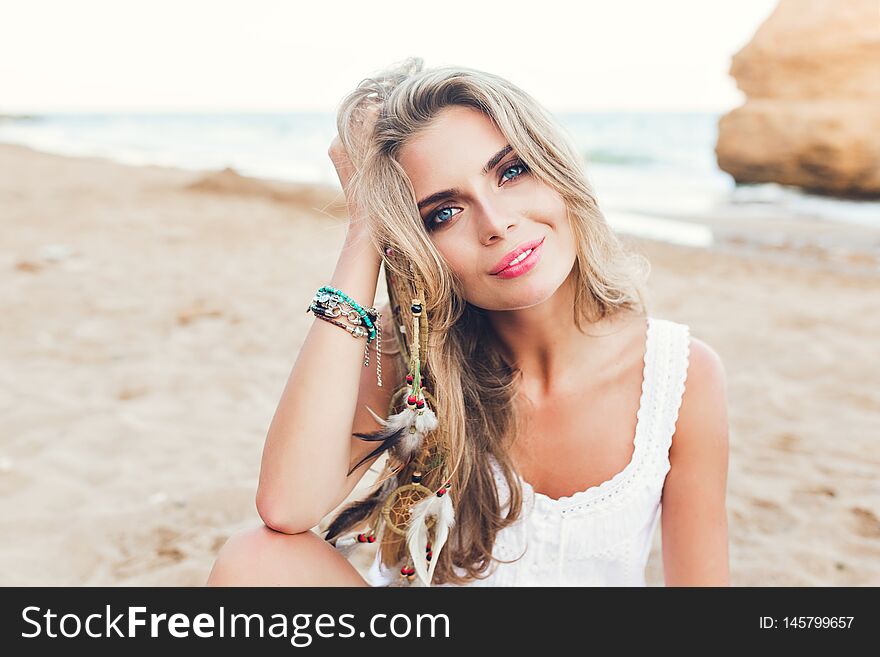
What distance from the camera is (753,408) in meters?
4.09

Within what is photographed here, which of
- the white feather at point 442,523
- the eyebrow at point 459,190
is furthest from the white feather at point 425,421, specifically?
the eyebrow at point 459,190

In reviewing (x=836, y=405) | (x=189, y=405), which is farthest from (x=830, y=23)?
(x=189, y=405)

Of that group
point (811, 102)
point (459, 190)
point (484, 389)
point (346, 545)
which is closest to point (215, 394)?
point (346, 545)

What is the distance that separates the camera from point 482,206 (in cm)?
184

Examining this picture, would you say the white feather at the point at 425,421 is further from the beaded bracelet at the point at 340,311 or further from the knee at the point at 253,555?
the knee at the point at 253,555

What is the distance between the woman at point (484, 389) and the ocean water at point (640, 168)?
0.35 m

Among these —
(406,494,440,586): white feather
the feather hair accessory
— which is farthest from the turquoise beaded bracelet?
(406,494,440,586): white feather

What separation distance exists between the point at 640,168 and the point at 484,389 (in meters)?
21.7

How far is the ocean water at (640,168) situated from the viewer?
12.0 metres

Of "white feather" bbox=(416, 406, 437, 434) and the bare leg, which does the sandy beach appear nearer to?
"white feather" bbox=(416, 406, 437, 434)

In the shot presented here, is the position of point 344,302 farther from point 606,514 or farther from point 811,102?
point 811,102

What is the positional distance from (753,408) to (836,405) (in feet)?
1.48

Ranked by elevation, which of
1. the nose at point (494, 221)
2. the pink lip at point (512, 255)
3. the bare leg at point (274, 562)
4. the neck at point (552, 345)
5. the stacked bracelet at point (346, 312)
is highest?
the nose at point (494, 221)

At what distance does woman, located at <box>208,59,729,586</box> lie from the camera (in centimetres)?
186
